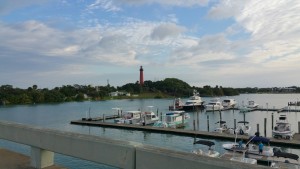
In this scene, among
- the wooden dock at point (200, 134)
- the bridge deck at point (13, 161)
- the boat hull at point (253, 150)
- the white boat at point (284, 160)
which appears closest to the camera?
the bridge deck at point (13, 161)

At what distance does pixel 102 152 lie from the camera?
156 inches

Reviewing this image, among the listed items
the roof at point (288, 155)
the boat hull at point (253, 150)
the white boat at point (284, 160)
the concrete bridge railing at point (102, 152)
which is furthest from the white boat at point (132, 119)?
the concrete bridge railing at point (102, 152)

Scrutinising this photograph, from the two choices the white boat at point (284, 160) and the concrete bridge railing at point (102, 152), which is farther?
the white boat at point (284, 160)

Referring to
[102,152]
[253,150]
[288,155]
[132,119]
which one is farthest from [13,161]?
[132,119]

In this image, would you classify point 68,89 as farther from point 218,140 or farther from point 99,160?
point 99,160

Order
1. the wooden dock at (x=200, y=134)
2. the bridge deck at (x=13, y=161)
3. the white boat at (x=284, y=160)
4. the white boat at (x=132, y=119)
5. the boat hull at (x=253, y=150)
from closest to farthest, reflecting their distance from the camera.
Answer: the bridge deck at (x=13, y=161) < the white boat at (x=284, y=160) < the boat hull at (x=253, y=150) < the wooden dock at (x=200, y=134) < the white boat at (x=132, y=119)

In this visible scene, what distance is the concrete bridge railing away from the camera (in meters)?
3.13

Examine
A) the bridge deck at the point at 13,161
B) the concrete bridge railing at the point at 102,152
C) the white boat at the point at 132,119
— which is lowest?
the white boat at the point at 132,119

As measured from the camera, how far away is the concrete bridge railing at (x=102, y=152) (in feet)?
10.3

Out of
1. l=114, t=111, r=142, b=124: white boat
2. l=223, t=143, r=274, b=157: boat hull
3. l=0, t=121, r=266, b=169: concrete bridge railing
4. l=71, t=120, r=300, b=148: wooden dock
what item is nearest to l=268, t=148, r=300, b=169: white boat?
l=223, t=143, r=274, b=157: boat hull

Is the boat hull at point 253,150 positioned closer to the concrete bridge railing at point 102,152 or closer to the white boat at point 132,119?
the concrete bridge railing at point 102,152

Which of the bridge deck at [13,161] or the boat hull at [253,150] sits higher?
the bridge deck at [13,161]

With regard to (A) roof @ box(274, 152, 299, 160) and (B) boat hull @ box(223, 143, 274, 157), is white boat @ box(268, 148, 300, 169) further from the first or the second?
(B) boat hull @ box(223, 143, 274, 157)

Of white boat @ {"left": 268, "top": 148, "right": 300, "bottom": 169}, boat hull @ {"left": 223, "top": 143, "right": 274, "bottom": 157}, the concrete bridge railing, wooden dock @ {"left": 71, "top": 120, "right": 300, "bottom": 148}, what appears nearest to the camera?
the concrete bridge railing
